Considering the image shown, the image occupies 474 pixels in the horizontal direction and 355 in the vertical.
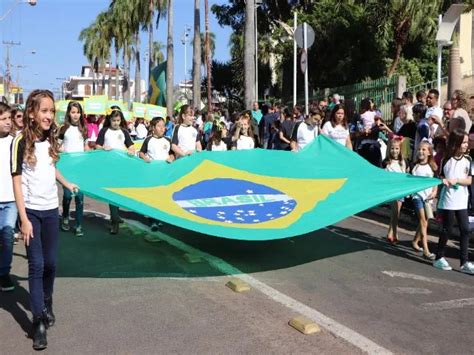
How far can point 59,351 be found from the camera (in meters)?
3.94

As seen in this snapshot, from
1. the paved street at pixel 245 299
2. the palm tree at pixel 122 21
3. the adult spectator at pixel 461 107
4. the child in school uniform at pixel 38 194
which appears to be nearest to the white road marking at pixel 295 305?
the paved street at pixel 245 299

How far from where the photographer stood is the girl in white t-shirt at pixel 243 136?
359 inches

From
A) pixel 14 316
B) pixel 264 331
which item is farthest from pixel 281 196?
pixel 14 316

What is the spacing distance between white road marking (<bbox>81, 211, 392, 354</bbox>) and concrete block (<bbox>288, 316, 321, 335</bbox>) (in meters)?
0.12

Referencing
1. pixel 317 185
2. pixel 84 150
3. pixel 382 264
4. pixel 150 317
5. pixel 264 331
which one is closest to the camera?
pixel 264 331

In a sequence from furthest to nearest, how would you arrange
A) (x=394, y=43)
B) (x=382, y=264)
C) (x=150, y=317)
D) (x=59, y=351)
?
(x=394, y=43) < (x=382, y=264) < (x=150, y=317) < (x=59, y=351)

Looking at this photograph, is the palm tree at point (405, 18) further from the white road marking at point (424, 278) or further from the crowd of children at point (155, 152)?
the white road marking at point (424, 278)

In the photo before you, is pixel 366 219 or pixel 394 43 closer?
pixel 366 219

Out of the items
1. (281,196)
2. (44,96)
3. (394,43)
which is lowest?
(281,196)

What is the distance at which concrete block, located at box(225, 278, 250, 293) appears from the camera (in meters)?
5.24

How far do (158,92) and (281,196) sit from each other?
26.8 meters

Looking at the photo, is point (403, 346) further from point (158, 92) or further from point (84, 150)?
point (158, 92)

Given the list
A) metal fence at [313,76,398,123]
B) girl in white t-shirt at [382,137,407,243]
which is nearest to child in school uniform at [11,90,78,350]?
girl in white t-shirt at [382,137,407,243]

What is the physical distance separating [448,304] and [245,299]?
5.96 feet
